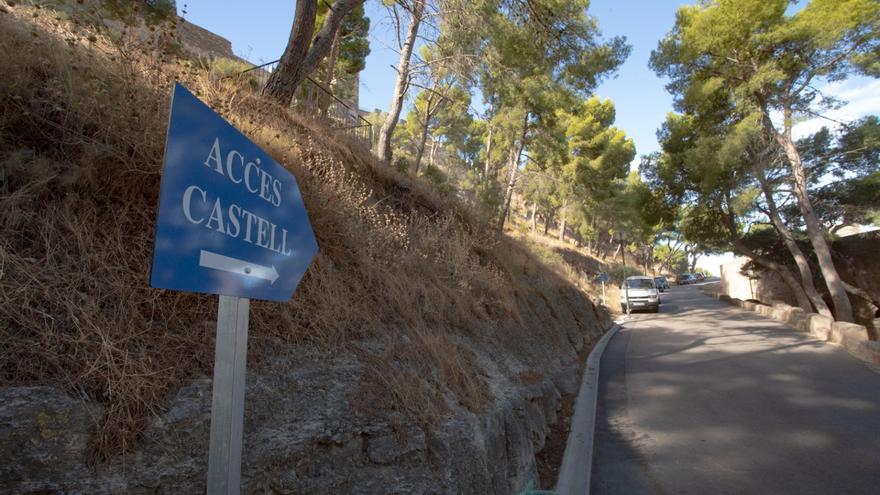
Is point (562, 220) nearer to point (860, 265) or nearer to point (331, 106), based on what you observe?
point (860, 265)

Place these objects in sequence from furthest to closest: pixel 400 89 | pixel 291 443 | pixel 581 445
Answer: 1. pixel 400 89
2. pixel 581 445
3. pixel 291 443

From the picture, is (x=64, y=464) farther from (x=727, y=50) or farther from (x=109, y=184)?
(x=727, y=50)

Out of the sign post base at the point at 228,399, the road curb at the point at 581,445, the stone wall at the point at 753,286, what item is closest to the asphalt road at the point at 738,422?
the road curb at the point at 581,445

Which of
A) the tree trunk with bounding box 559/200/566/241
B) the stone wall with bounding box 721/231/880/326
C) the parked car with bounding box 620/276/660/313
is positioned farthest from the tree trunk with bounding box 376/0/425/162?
the tree trunk with bounding box 559/200/566/241

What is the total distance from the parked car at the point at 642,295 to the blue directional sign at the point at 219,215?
21571 mm

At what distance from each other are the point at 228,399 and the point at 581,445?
4858mm

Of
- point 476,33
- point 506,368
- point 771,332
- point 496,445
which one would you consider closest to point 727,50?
point 771,332

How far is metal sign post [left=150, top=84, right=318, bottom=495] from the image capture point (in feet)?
3.67

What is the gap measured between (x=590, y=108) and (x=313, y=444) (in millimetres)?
30918

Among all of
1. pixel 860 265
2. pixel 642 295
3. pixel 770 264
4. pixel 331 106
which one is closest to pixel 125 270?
pixel 331 106

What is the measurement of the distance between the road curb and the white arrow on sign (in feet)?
11.7

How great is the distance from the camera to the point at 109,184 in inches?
118

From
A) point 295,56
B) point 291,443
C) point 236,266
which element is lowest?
point 291,443

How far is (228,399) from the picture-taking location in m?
1.28
